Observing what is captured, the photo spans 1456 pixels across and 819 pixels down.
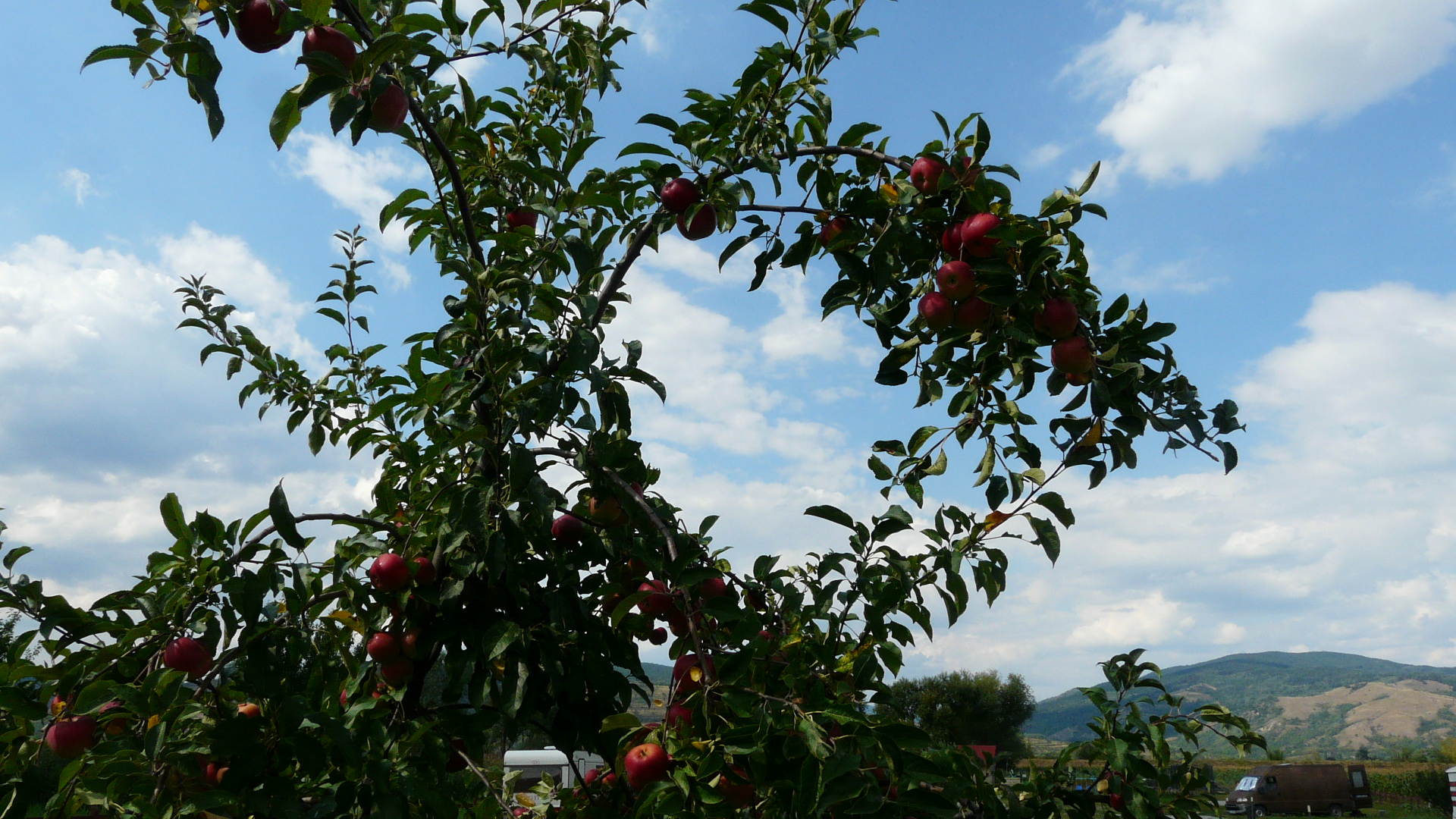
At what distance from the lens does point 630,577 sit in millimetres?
2338

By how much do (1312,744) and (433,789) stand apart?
717 feet

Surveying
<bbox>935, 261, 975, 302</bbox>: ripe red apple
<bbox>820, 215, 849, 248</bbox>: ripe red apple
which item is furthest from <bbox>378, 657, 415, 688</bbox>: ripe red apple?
<bbox>935, 261, 975, 302</bbox>: ripe red apple

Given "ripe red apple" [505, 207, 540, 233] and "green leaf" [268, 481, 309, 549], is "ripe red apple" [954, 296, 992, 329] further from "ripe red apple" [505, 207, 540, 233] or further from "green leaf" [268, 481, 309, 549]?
"green leaf" [268, 481, 309, 549]

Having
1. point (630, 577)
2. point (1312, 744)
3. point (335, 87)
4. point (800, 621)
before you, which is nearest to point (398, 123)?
point (335, 87)

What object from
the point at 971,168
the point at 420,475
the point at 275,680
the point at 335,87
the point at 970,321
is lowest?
the point at 275,680

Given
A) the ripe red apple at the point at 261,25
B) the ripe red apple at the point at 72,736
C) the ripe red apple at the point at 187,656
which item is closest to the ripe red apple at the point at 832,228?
the ripe red apple at the point at 261,25

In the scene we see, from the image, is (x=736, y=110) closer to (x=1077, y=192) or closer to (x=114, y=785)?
(x=1077, y=192)

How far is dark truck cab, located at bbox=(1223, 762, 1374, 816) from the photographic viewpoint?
39500mm

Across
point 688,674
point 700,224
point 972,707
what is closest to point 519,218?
point 700,224

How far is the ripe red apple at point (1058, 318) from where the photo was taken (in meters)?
1.98

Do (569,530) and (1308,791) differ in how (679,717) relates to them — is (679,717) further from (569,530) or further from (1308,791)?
(1308,791)

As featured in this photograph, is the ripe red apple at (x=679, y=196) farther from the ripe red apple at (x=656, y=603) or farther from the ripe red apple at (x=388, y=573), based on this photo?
the ripe red apple at (x=388, y=573)

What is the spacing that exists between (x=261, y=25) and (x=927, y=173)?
1.48 m

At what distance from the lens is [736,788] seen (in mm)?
1647
